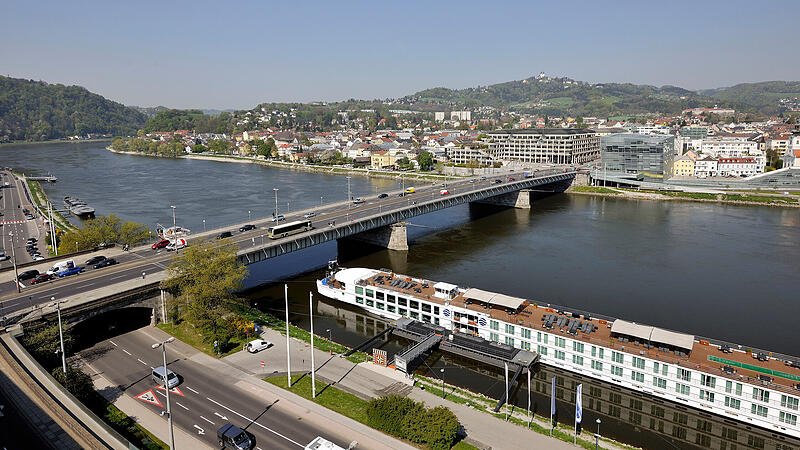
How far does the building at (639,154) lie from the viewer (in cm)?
10712

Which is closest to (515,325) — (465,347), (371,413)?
(465,347)

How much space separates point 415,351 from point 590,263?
29925mm

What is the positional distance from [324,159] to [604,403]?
137639 millimetres

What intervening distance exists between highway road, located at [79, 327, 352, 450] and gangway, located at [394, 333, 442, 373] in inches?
298

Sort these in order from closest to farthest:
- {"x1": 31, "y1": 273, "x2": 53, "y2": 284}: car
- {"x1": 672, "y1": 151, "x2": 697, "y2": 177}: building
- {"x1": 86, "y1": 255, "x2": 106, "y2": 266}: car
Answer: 1. {"x1": 31, "y1": 273, "x2": 53, "y2": 284}: car
2. {"x1": 86, "y1": 255, "x2": 106, "y2": 266}: car
3. {"x1": 672, "y1": 151, "x2": 697, "y2": 177}: building

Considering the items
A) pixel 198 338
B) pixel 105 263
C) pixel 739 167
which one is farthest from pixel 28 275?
pixel 739 167

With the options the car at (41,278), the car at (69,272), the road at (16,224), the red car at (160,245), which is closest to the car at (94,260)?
the car at (69,272)

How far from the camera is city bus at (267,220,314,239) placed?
48.1 meters

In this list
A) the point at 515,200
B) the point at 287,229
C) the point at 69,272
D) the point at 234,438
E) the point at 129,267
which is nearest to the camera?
the point at 234,438

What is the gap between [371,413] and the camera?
78.3 ft

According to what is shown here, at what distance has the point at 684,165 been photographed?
118 metres

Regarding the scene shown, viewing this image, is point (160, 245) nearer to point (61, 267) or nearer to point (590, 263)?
point (61, 267)

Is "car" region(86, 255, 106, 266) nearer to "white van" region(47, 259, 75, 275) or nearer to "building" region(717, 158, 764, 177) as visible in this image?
"white van" region(47, 259, 75, 275)

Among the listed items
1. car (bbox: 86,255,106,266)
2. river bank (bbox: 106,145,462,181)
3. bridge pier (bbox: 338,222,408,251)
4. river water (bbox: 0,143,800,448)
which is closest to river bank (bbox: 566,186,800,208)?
river water (bbox: 0,143,800,448)
